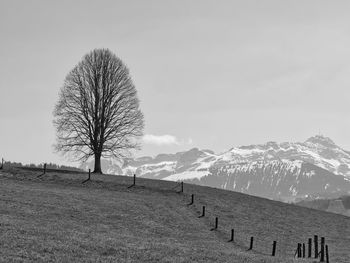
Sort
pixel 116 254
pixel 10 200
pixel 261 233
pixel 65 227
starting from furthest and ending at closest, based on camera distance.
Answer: pixel 261 233 < pixel 10 200 < pixel 65 227 < pixel 116 254

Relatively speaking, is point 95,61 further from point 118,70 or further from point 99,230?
point 99,230

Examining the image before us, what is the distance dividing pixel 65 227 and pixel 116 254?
11.8m

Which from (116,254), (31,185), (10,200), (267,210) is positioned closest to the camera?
(116,254)

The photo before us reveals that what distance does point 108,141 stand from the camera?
87062 mm

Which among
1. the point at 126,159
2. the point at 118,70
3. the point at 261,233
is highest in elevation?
the point at 118,70

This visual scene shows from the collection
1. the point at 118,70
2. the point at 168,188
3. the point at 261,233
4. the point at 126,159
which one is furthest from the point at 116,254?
the point at 118,70

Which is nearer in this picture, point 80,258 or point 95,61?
point 80,258

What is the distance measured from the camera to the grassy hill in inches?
1136

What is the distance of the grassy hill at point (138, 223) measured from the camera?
28.9m

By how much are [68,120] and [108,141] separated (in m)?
8.19

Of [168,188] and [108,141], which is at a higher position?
[108,141]

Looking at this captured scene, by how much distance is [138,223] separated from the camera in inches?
1928

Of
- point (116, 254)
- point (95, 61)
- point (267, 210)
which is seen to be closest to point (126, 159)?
point (95, 61)

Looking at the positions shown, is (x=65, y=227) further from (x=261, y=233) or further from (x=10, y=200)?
(x=261, y=233)
